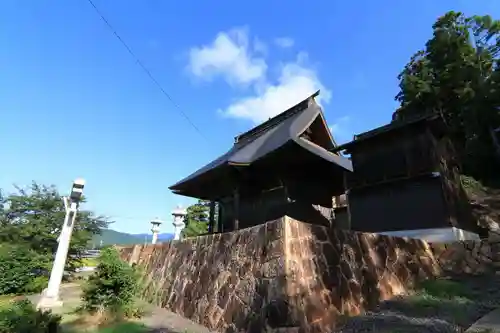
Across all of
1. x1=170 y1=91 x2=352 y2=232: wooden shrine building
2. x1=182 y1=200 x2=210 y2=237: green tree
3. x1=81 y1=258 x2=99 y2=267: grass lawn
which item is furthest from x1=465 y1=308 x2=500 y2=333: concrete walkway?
x1=182 y1=200 x2=210 y2=237: green tree

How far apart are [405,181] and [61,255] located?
1155 centimetres

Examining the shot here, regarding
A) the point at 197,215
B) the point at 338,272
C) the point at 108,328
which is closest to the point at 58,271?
the point at 108,328

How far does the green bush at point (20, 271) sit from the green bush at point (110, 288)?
6274 mm

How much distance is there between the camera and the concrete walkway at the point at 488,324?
411 centimetres

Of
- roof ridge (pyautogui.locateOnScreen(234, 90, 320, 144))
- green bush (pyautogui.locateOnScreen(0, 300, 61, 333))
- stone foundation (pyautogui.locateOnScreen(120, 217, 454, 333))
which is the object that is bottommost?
green bush (pyautogui.locateOnScreen(0, 300, 61, 333))

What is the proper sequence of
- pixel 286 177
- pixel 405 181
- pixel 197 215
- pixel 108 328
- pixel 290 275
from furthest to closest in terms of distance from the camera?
1. pixel 197 215
2. pixel 286 177
3. pixel 405 181
4. pixel 108 328
5. pixel 290 275

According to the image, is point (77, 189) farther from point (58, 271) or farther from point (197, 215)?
point (197, 215)

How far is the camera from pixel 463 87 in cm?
2138

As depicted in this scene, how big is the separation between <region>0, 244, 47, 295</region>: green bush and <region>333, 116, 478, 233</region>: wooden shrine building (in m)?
12.5

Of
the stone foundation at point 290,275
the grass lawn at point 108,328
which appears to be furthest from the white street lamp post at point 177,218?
the grass lawn at point 108,328

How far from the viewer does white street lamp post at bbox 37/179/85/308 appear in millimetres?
8414

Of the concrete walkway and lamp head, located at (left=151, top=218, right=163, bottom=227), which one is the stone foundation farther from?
lamp head, located at (left=151, top=218, right=163, bottom=227)

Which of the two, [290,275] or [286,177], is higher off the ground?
[286,177]

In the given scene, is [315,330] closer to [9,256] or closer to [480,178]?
[9,256]
